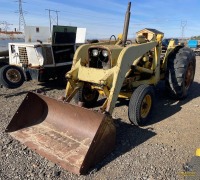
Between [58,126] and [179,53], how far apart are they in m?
3.64

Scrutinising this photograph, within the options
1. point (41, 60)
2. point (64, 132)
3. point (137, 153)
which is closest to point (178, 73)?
point (137, 153)

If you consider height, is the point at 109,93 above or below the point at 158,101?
above

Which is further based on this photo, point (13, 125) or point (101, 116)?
point (13, 125)

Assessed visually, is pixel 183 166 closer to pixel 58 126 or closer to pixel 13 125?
pixel 58 126

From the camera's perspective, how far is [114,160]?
3805 mm

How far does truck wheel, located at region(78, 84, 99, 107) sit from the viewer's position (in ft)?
18.4

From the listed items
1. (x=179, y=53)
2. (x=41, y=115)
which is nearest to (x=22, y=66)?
(x=41, y=115)

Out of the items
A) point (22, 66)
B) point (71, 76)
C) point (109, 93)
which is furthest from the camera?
point (22, 66)

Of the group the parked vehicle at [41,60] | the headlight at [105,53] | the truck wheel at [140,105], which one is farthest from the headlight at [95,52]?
the parked vehicle at [41,60]

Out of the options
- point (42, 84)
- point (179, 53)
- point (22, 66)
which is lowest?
point (42, 84)

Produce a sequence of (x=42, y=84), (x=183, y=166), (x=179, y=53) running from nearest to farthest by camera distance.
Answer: (x=183, y=166) → (x=179, y=53) → (x=42, y=84)

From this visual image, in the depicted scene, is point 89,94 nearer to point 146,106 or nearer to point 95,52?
point 95,52

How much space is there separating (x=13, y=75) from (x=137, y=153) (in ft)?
17.1

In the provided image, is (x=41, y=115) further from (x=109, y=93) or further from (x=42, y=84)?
(x=42, y=84)
